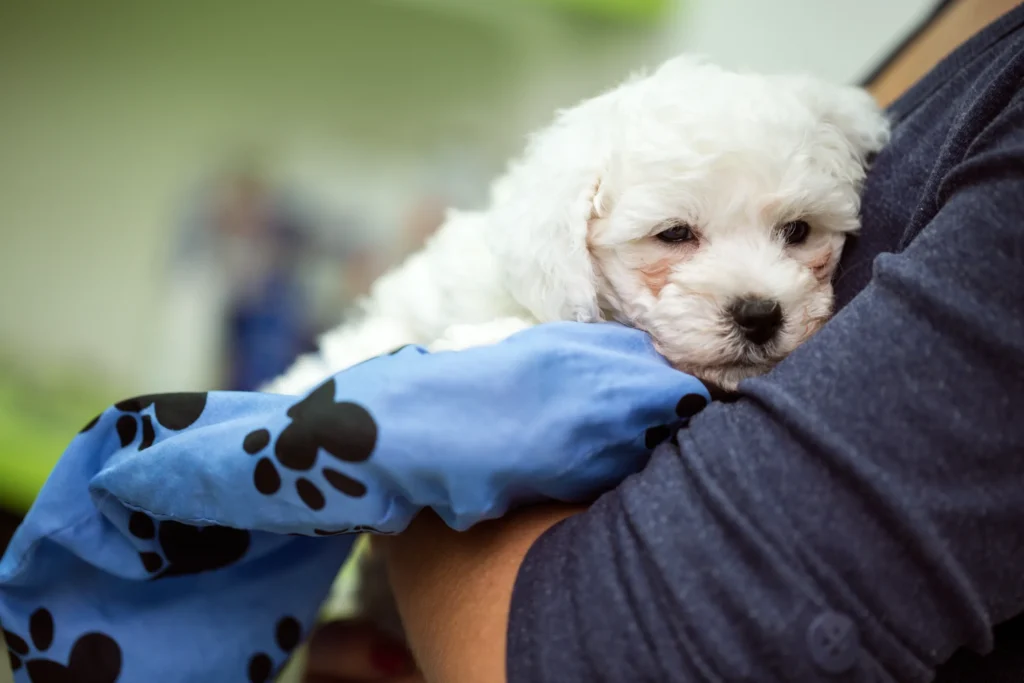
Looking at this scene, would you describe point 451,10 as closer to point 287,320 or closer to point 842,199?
point 287,320

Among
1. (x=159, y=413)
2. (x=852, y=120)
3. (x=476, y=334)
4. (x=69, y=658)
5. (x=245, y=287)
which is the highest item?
(x=852, y=120)

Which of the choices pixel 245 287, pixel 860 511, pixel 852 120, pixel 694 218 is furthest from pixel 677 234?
pixel 245 287

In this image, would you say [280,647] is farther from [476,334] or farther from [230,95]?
[230,95]

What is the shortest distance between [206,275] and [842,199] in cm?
170

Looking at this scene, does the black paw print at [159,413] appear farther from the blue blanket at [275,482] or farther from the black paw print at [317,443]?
the black paw print at [317,443]

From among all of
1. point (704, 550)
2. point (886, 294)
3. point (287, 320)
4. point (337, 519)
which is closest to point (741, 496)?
point (704, 550)

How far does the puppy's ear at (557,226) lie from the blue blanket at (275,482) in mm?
107

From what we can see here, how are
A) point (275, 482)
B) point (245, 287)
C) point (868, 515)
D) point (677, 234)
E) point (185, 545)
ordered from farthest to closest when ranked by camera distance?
point (245, 287) → point (677, 234) → point (185, 545) → point (275, 482) → point (868, 515)

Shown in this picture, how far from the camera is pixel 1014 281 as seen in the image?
0.44 metres

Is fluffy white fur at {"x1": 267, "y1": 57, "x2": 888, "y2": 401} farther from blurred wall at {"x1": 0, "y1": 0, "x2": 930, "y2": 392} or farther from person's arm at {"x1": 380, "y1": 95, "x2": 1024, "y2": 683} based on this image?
blurred wall at {"x1": 0, "y1": 0, "x2": 930, "y2": 392}

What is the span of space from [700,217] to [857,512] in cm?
41

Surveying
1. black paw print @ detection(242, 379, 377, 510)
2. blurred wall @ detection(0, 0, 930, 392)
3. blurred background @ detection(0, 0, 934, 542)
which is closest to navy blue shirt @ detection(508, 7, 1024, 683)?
black paw print @ detection(242, 379, 377, 510)

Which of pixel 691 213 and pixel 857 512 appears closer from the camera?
pixel 857 512

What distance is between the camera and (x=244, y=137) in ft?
6.72
